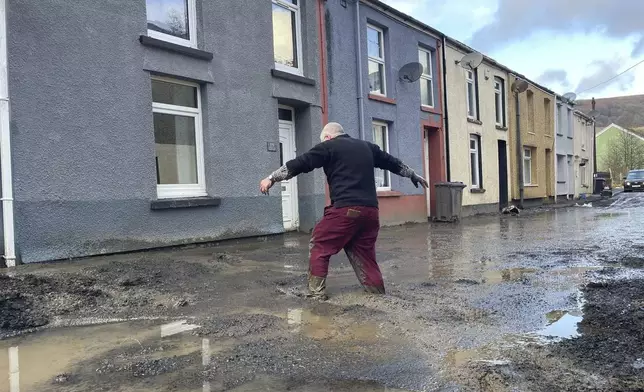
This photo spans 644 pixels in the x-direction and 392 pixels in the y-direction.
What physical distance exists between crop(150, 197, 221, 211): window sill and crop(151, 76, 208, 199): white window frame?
23cm

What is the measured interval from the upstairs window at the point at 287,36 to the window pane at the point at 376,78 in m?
3.03

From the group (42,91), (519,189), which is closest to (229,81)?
(42,91)

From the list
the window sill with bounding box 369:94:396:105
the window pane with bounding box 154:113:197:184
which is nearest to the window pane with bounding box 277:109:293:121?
the window pane with bounding box 154:113:197:184

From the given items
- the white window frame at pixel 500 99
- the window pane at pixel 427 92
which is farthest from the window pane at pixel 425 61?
the white window frame at pixel 500 99

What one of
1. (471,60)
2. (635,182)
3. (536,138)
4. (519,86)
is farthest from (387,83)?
(635,182)

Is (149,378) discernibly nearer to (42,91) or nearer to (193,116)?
(42,91)

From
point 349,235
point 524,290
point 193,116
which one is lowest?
point 524,290

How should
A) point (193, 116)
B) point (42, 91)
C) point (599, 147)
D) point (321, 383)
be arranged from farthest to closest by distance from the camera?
point (599, 147) < point (193, 116) < point (42, 91) < point (321, 383)

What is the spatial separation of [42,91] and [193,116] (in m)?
2.67

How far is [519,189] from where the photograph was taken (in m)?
22.5

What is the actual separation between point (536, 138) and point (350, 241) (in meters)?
22.3

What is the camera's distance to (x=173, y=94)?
862 cm

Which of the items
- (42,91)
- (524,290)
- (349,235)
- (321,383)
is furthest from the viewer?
(42,91)

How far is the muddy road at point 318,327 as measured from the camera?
293 centimetres
